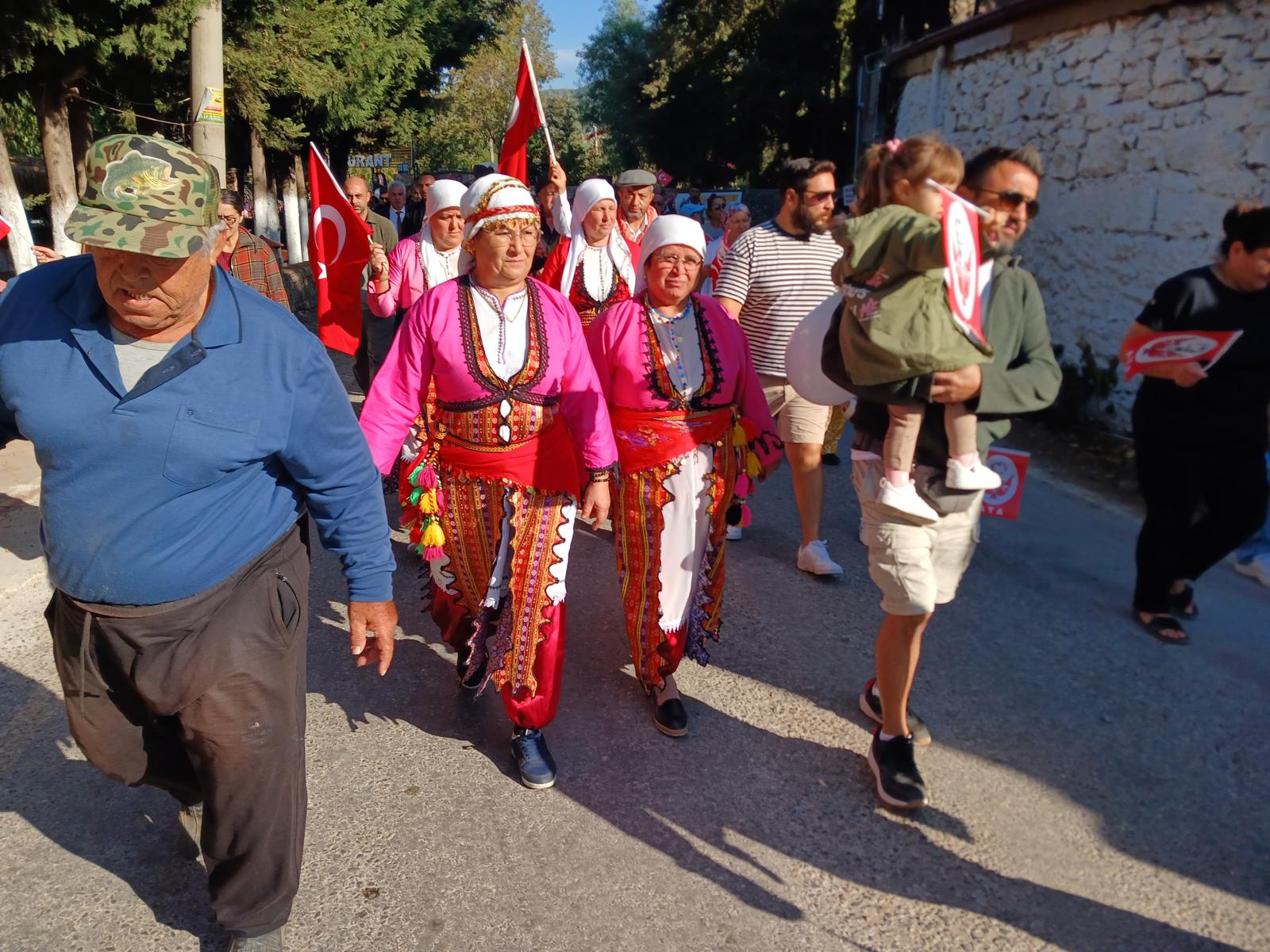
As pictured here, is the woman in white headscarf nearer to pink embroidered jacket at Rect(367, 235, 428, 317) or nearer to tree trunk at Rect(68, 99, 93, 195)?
pink embroidered jacket at Rect(367, 235, 428, 317)

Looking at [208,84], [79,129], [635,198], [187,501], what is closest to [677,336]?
[187,501]

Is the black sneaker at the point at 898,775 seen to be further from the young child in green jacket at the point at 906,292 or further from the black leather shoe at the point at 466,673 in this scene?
the black leather shoe at the point at 466,673

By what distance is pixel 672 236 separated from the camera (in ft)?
10.4

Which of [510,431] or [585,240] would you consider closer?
[510,431]

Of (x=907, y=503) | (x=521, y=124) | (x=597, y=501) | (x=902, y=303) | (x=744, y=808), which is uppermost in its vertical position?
(x=521, y=124)

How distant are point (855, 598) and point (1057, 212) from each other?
5.18 metres

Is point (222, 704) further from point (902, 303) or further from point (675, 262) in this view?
point (675, 262)

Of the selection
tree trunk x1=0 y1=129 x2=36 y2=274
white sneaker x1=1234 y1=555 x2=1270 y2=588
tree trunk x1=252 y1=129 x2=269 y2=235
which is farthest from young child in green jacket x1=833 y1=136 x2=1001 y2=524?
tree trunk x1=252 y1=129 x2=269 y2=235

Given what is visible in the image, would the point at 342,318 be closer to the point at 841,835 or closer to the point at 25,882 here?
the point at 25,882

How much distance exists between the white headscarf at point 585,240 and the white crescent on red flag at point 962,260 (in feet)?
10.5

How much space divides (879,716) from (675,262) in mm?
1776

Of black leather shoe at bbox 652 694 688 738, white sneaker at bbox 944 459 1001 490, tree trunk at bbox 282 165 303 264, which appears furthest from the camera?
tree trunk at bbox 282 165 303 264

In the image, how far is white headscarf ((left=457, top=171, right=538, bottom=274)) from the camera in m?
2.94

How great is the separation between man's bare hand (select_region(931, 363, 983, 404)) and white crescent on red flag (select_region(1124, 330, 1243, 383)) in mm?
1750
